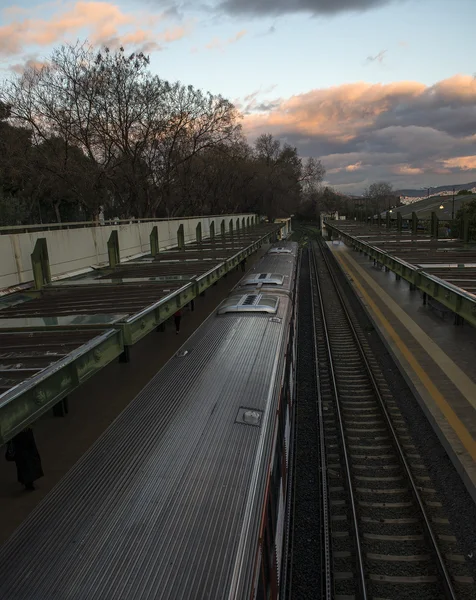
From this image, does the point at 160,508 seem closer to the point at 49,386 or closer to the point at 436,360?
the point at 49,386

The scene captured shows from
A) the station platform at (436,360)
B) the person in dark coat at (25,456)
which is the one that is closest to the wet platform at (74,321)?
the person in dark coat at (25,456)

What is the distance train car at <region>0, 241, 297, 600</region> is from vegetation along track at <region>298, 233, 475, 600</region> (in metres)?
1.89

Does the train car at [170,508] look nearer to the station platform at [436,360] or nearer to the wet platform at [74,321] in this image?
the wet platform at [74,321]

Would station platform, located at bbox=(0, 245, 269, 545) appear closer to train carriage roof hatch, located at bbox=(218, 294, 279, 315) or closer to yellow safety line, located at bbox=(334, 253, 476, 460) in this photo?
train carriage roof hatch, located at bbox=(218, 294, 279, 315)

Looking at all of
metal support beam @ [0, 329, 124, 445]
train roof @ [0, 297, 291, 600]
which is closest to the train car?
train roof @ [0, 297, 291, 600]

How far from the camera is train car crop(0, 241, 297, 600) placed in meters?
2.86

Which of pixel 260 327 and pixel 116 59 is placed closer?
pixel 260 327

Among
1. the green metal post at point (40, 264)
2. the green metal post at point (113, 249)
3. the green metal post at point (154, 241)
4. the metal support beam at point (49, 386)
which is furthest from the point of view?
the green metal post at point (154, 241)

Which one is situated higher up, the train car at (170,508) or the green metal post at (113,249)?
the green metal post at (113,249)

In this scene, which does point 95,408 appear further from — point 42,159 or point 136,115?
point 136,115

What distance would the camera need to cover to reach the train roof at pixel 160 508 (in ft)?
9.34

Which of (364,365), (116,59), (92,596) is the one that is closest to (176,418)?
(92,596)

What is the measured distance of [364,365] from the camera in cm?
1327

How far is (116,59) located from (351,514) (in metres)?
25.8
